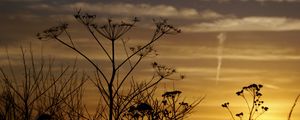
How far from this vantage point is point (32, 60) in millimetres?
18969

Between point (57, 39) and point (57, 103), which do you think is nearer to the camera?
point (57, 39)

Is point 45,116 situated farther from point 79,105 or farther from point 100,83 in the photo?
point 100,83

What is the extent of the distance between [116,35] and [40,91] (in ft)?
12.2

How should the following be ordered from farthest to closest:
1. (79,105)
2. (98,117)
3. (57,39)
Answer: (79,105) < (98,117) < (57,39)

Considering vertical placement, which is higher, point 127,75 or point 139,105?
point 127,75

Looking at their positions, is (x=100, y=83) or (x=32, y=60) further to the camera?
(x=32, y=60)

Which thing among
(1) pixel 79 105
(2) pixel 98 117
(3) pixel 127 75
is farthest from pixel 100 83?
(1) pixel 79 105

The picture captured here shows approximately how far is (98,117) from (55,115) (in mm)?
1655

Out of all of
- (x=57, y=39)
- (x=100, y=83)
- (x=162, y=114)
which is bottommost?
(x=162, y=114)

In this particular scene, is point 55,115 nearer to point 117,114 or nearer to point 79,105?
point 79,105

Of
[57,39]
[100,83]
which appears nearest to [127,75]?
[100,83]

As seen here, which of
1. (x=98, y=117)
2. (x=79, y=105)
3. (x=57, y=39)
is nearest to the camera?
(x=57, y=39)

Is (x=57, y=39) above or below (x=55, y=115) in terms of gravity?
above

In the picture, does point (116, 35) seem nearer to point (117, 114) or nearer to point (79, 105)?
point (117, 114)
